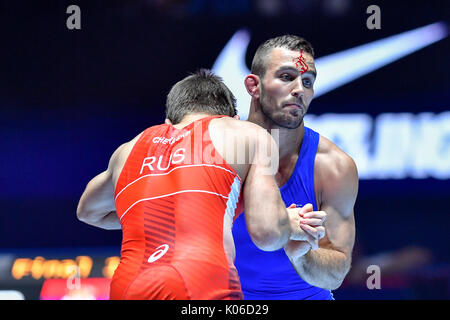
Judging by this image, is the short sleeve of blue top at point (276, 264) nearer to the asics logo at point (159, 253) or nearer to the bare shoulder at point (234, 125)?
the bare shoulder at point (234, 125)

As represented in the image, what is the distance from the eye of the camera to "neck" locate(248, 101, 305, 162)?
128 inches

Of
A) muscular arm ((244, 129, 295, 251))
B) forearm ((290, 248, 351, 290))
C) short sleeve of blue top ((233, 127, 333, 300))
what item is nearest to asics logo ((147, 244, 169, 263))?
muscular arm ((244, 129, 295, 251))

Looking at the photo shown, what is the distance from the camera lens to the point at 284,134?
3266mm

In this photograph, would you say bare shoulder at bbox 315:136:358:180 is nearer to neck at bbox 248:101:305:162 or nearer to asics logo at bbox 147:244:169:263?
neck at bbox 248:101:305:162

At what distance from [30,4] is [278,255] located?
3644 mm

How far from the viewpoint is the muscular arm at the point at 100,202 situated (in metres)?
2.57

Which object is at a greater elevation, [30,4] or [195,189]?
→ [30,4]

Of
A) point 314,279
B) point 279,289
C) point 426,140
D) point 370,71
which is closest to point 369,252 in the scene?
point 426,140

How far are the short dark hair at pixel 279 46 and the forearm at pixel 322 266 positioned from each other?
0.99 meters

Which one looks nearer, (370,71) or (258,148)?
(258,148)

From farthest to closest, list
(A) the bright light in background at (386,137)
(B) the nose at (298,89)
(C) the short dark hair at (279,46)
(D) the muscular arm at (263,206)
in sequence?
(A) the bright light in background at (386,137) → (C) the short dark hair at (279,46) → (B) the nose at (298,89) → (D) the muscular arm at (263,206)

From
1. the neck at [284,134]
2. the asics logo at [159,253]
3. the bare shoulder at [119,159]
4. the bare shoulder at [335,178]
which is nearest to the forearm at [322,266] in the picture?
the bare shoulder at [335,178]

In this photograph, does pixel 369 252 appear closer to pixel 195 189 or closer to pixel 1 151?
pixel 1 151
